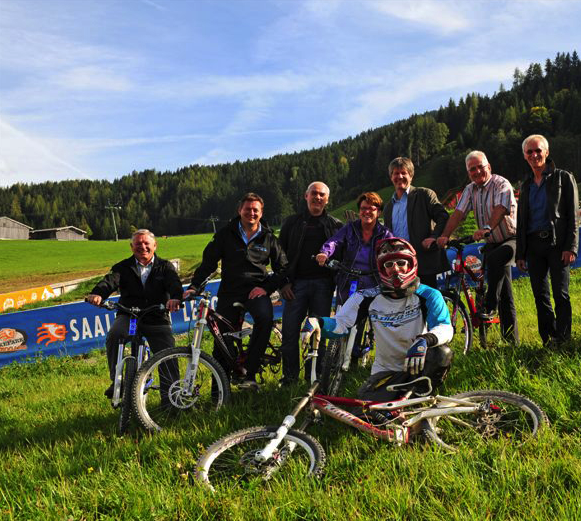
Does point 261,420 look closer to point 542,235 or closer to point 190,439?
point 190,439

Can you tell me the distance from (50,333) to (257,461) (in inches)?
389

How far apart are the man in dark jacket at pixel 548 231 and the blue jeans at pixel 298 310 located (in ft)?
7.51

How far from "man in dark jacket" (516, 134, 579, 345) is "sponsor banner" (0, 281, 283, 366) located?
690 centimetres

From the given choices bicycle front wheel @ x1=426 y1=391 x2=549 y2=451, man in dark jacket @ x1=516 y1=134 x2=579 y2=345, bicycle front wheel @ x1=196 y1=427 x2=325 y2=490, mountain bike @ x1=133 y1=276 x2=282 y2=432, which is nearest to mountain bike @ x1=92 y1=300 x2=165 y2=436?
mountain bike @ x1=133 y1=276 x2=282 y2=432

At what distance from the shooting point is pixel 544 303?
5.05 m

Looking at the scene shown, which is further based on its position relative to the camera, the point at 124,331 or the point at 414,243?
the point at 414,243

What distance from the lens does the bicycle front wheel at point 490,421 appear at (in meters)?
3.24

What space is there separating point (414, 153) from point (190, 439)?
408 feet

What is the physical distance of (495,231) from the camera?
537 cm

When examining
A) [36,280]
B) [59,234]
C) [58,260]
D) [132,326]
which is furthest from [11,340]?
[59,234]

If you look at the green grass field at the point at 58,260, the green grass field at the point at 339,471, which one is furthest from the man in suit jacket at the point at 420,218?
the green grass field at the point at 58,260

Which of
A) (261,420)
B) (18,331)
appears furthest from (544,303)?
(18,331)

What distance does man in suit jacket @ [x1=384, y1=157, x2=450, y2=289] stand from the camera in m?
5.43

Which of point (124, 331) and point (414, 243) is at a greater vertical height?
point (414, 243)
